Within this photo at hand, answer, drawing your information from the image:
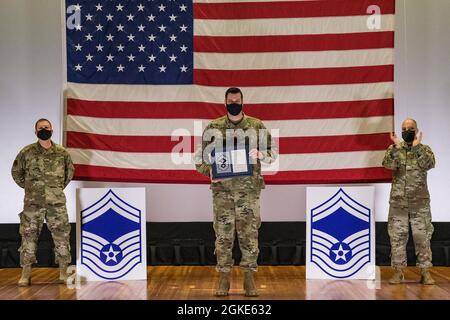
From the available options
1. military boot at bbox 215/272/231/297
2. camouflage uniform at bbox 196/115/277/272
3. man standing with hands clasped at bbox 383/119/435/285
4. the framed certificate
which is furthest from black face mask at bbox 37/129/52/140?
man standing with hands clasped at bbox 383/119/435/285

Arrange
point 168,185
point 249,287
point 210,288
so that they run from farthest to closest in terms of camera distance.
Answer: point 168,185 < point 210,288 < point 249,287

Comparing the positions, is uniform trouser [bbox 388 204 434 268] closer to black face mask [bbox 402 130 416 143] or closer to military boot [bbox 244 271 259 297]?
black face mask [bbox 402 130 416 143]

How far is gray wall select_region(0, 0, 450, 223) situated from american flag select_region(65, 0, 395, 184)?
0.54 m

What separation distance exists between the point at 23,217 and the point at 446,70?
15.6ft

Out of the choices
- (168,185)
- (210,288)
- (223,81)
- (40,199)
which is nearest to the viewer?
(210,288)

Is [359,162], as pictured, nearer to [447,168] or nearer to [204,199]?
[447,168]

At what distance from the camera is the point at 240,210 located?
5430 millimetres

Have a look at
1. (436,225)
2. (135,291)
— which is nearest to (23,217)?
(135,291)

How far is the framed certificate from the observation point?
5.43 m

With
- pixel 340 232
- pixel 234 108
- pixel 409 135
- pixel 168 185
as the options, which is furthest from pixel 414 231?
pixel 168 185

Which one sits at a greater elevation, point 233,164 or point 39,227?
point 233,164

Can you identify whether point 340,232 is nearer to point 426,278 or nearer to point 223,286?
point 426,278

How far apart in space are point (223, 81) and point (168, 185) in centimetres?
139

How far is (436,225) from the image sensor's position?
23.4 ft
